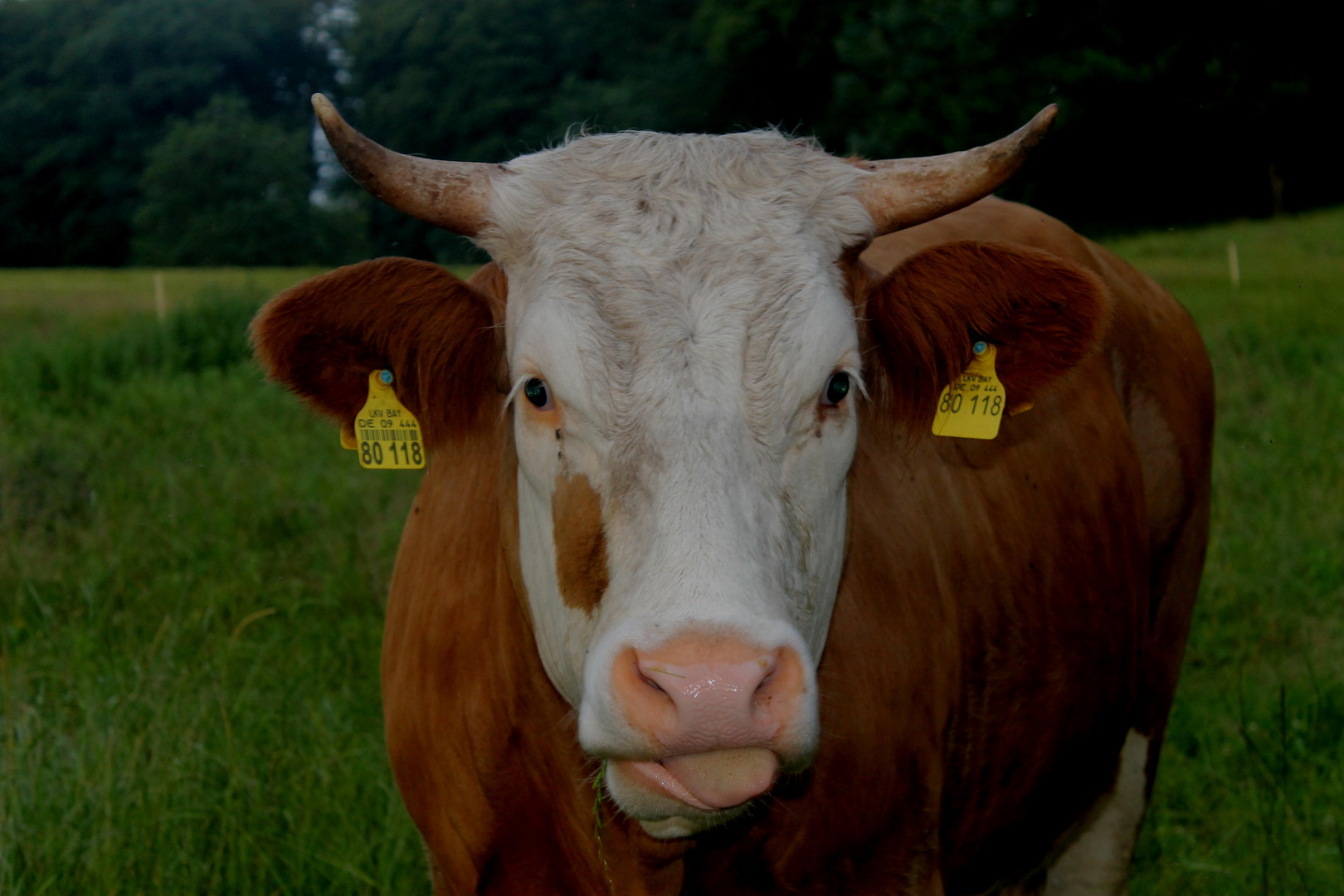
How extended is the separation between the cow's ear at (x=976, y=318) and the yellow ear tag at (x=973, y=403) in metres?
0.03

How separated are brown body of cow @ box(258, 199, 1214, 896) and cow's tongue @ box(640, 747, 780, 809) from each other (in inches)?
20.1

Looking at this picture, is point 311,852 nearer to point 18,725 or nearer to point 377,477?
point 18,725

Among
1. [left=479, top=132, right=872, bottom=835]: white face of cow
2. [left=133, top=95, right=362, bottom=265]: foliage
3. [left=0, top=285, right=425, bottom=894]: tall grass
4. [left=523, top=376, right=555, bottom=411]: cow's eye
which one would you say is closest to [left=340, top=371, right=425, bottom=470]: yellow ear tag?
[left=479, top=132, right=872, bottom=835]: white face of cow

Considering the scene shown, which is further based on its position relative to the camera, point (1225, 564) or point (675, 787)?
point (1225, 564)

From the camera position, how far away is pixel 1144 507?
3.48 m

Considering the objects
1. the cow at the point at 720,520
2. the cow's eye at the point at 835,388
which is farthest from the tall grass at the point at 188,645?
the cow's eye at the point at 835,388

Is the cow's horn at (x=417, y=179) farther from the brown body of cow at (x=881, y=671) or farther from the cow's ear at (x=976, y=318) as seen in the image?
the cow's ear at (x=976, y=318)

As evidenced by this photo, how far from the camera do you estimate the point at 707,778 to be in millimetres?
1604

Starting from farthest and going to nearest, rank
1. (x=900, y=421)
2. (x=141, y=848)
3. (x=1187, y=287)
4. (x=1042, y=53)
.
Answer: (x=1042, y=53)
(x=1187, y=287)
(x=141, y=848)
(x=900, y=421)

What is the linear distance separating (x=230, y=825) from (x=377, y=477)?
360 cm

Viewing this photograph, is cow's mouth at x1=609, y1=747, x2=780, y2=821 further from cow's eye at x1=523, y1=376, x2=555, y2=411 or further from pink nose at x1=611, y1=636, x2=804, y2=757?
cow's eye at x1=523, y1=376, x2=555, y2=411

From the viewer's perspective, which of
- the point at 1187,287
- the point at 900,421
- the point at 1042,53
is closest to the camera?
the point at 900,421

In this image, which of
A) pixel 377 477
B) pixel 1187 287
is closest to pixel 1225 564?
pixel 377 477

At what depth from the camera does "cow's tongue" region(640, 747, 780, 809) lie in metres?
1.59
